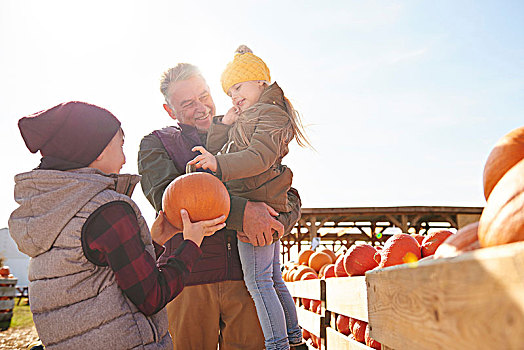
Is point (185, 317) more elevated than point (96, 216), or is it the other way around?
point (96, 216)

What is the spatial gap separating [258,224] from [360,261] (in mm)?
1508

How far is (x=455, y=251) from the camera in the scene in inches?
40.7

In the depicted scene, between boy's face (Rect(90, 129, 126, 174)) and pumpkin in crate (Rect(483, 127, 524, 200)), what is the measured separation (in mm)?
1540

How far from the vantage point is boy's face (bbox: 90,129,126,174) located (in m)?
1.95

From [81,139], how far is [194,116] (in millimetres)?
1153

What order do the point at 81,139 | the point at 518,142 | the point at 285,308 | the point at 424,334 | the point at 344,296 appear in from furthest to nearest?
the point at 344,296, the point at 285,308, the point at 81,139, the point at 518,142, the point at 424,334

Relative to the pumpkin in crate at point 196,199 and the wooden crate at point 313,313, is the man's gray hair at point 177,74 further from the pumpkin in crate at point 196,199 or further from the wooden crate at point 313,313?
the wooden crate at point 313,313

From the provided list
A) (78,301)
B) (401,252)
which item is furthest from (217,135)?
(401,252)

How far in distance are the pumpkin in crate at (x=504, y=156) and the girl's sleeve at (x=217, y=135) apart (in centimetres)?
177

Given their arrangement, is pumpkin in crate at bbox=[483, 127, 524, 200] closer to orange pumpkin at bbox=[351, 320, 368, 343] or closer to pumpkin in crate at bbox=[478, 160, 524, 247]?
pumpkin in crate at bbox=[478, 160, 524, 247]

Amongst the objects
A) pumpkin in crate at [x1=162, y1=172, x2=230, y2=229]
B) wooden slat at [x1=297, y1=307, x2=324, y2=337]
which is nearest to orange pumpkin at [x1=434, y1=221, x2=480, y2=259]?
pumpkin in crate at [x1=162, y1=172, x2=230, y2=229]

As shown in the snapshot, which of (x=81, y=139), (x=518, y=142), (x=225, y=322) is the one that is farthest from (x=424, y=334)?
(x=225, y=322)

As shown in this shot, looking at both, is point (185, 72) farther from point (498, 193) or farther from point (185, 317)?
point (498, 193)

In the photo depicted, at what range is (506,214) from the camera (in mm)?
892
